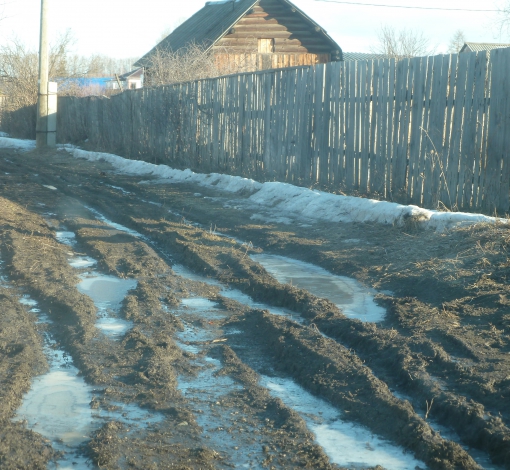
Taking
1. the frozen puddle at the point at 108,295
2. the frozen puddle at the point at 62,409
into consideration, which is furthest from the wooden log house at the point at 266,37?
the frozen puddle at the point at 62,409

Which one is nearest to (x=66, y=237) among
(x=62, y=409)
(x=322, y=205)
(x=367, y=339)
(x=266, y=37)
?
(x=322, y=205)

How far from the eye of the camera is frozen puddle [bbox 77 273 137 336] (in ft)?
16.6

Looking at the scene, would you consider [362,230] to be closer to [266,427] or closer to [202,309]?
[202,309]

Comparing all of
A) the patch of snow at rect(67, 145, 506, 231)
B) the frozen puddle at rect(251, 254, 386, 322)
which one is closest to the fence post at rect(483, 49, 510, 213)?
the patch of snow at rect(67, 145, 506, 231)

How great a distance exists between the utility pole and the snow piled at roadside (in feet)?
33.3

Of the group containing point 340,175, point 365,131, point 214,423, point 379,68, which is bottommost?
point 214,423

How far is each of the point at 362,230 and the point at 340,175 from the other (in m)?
2.85

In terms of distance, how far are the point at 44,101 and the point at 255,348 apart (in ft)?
71.9

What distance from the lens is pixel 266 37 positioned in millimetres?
32469

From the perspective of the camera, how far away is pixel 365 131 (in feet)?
34.7

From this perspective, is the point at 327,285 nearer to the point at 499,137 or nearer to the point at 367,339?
the point at 367,339

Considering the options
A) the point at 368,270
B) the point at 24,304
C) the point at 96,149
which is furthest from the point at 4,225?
the point at 96,149

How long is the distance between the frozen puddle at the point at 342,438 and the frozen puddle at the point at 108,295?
5.32 feet

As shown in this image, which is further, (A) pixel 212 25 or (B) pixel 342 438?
(A) pixel 212 25
